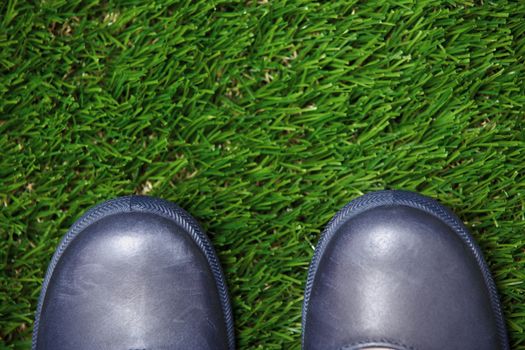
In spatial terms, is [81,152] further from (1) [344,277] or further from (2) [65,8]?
(1) [344,277]

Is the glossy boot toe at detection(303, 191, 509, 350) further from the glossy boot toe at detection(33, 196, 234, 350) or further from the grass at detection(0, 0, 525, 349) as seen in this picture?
the glossy boot toe at detection(33, 196, 234, 350)

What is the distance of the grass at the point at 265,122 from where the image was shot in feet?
4.33

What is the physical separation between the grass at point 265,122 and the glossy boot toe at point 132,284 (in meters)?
0.06

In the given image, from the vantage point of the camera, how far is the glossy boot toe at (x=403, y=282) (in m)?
1.26

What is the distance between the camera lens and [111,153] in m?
1.32

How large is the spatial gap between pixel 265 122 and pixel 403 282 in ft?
1.53

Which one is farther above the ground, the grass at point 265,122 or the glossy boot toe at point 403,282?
the grass at point 265,122

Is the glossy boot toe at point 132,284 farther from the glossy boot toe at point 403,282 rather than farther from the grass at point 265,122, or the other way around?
the glossy boot toe at point 403,282

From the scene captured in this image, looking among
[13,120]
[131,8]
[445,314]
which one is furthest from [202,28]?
[445,314]

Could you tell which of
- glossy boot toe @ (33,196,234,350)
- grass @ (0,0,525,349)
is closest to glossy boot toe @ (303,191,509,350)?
grass @ (0,0,525,349)

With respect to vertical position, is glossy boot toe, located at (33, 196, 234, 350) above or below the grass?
below

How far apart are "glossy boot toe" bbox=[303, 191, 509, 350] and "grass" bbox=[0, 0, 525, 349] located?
67 millimetres

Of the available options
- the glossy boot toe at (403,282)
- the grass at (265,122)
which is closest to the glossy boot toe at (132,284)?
the grass at (265,122)

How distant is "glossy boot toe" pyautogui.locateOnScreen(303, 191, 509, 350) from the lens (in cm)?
126
